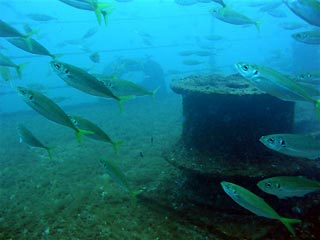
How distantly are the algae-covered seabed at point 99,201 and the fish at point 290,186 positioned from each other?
918 mm

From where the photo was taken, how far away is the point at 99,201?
4895 mm

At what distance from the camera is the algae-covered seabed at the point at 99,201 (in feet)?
13.2

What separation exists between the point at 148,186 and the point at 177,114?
7.32 m

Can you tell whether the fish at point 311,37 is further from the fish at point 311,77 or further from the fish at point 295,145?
the fish at point 295,145

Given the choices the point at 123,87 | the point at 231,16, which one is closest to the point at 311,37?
the point at 231,16

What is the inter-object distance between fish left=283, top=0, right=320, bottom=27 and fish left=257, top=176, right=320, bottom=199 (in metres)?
2.12

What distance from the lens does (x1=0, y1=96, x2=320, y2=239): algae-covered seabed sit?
4.04 m

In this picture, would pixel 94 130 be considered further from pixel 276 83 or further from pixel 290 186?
pixel 290 186

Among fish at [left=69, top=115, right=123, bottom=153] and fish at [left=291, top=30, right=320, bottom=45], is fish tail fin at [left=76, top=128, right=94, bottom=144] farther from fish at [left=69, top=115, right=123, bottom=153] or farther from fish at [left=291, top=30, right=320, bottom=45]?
fish at [left=291, top=30, right=320, bottom=45]

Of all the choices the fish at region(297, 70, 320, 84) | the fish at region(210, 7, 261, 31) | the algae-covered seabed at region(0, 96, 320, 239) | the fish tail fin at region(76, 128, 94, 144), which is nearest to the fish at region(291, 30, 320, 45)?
the fish at region(297, 70, 320, 84)

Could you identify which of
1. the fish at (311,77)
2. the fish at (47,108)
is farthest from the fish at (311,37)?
the fish at (47,108)

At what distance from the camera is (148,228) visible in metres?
4.16

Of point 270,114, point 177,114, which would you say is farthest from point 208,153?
point 177,114

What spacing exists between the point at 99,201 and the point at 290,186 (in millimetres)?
3000
